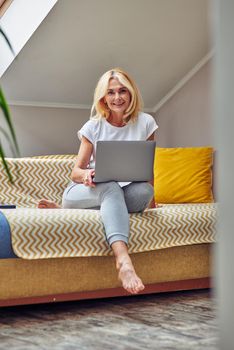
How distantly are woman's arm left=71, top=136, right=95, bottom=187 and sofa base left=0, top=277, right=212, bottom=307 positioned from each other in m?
0.39

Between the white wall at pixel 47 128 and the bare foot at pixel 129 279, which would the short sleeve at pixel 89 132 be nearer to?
the bare foot at pixel 129 279

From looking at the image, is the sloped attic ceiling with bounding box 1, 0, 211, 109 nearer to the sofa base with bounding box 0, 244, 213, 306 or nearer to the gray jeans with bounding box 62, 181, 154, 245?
the gray jeans with bounding box 62, 181, 154, 245

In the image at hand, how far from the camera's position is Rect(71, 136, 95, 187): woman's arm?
2118 millimetres

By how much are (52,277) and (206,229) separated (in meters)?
0.64

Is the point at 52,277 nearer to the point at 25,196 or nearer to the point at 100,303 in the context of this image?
the point at 100,303

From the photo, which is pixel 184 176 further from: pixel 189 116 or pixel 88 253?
pixel 88 253

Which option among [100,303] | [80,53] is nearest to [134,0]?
[80,53]

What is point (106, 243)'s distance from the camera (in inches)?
76.7

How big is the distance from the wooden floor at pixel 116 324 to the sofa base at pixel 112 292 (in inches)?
1.4

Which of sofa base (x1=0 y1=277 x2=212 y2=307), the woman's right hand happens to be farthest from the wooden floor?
the woman's right hand

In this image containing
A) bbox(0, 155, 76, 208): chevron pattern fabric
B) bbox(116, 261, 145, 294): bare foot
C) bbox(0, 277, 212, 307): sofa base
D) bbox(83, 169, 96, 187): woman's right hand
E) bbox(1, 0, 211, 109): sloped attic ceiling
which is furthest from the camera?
bbox(1, 0, 211, 109): sloped attic ceiling

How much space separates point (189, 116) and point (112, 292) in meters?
1.75

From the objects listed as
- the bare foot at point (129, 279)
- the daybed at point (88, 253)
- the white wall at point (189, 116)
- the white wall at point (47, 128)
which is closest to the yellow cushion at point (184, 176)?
the white wall at point (189, 116)

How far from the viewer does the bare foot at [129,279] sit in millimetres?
1799
